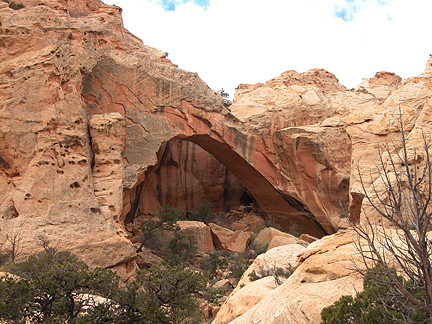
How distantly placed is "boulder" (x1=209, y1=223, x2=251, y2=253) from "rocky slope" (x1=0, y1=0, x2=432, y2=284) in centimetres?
433

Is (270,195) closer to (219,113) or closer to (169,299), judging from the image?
(219,113)

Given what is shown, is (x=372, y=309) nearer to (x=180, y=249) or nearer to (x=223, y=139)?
(x=180, y=249)

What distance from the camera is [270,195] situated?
24.2 meters

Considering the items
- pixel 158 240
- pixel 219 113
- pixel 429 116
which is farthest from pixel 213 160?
pixel 429 116

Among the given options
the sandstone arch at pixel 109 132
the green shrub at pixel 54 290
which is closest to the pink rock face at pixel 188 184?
the sandstone arch at pixel 109 132

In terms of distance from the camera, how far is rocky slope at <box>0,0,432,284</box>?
12.4 meters

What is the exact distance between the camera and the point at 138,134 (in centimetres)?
1883

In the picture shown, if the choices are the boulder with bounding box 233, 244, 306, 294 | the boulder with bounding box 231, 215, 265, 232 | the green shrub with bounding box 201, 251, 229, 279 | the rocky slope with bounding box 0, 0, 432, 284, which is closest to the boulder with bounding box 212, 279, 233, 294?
the green shrub with bounding box 201, 251, 229, 279

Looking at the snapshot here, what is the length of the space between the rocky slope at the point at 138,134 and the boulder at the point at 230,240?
14.2 feet

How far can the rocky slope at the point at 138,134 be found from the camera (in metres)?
12.4

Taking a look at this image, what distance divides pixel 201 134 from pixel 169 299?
1407 cm

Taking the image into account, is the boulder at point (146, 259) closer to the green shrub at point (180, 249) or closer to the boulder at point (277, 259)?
the green shrub at point (180, 249)

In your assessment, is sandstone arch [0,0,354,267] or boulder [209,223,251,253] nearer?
sandstone arch [0,0,354,267]

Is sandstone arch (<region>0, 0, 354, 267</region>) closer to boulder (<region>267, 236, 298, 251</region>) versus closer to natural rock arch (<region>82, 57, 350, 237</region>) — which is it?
natural rock arch (<region>82, 57, 350, 237</region>)
